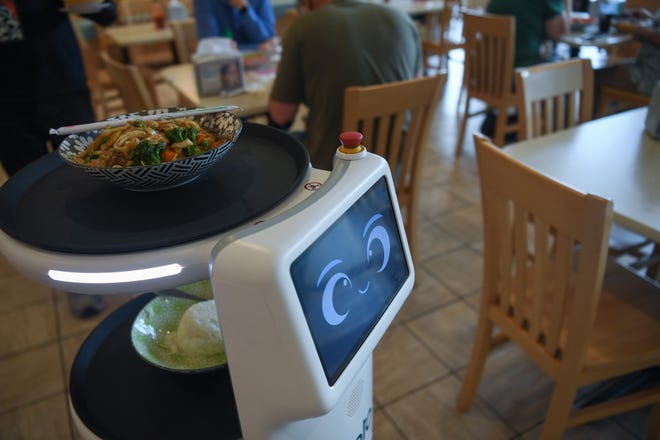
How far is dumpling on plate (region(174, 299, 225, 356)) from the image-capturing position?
94cm

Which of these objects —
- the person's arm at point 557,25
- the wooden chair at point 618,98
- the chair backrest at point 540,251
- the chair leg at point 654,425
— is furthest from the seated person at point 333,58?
the person's arm at point 557,25

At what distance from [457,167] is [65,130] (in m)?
2.60

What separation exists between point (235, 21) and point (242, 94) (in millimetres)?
963

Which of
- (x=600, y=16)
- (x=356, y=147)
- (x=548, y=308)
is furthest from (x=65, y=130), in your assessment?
(x=600, y=16)

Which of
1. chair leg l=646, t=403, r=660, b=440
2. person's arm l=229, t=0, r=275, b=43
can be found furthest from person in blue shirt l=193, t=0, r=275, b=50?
chair leg l=646, t=403, r=660, b=440

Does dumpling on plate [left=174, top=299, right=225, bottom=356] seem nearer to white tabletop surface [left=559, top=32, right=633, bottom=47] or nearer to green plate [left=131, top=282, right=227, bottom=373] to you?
green plate [left=131, top=282, right=227, bottom=373]

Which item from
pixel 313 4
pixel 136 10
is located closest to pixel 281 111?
pixel 313 4

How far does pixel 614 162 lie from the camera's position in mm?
1357

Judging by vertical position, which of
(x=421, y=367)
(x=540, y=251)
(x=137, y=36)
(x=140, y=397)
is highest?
(x=137, y=36)

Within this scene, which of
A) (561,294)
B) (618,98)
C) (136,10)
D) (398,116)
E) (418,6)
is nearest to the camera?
(561,294)

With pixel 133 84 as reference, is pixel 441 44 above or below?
below

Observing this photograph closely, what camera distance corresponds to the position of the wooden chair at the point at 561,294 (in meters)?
0.96

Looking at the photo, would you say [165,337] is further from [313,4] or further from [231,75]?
[313,4]

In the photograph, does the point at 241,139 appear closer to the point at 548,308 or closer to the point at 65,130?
the point at 65,130
